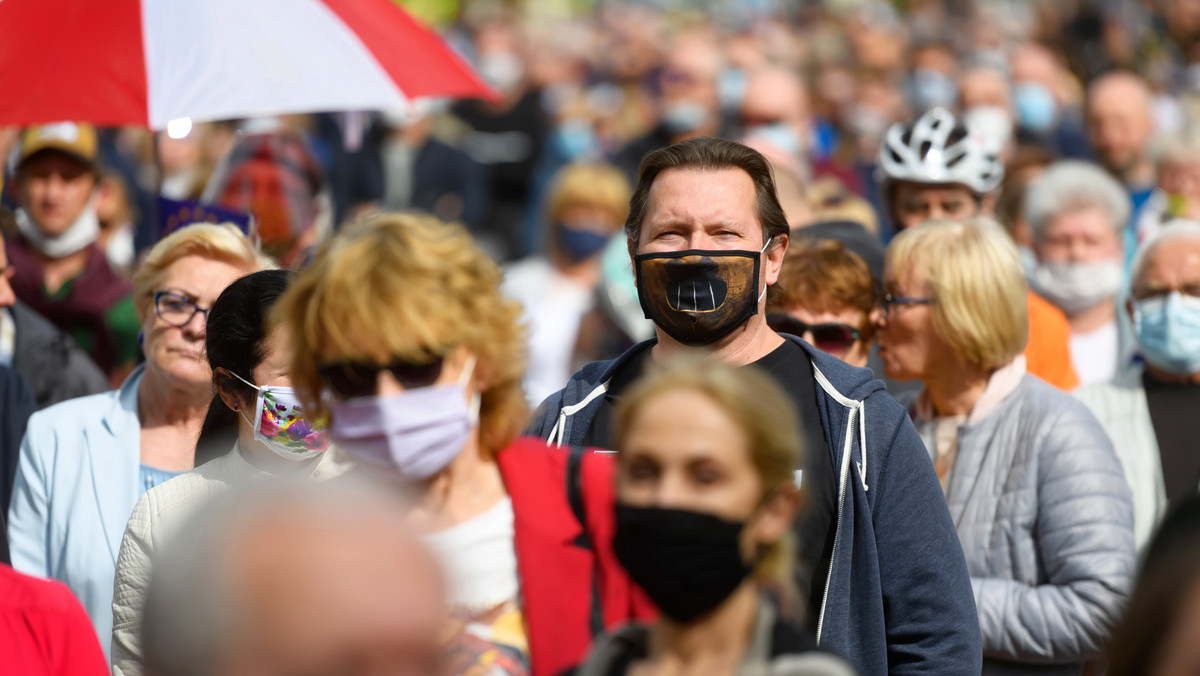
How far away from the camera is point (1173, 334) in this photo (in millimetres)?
5027

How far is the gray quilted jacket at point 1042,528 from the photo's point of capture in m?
4.14

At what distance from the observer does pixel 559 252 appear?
31.9 ft

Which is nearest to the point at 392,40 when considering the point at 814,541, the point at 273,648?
the point at 814,541

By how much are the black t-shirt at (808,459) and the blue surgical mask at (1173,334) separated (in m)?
1.98

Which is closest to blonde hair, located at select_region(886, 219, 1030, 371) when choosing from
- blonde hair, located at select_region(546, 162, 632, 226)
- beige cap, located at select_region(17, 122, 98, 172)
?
beige cap, located at select_region(17, 122, 98, 172)

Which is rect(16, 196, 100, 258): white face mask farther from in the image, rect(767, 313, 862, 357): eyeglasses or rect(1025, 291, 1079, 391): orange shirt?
rect(1025, 291, 1079, 391): orange shirt

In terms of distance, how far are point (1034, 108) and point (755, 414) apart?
423 inches

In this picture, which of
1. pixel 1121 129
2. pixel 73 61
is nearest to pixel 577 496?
pixel 73 61

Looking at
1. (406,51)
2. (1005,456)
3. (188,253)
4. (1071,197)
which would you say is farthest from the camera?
(1071,197)

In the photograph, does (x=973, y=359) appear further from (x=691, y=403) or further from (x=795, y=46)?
(x=795, y=46)

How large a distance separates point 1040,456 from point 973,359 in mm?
373

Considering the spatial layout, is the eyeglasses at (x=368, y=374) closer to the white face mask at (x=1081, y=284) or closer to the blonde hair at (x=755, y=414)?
the blonde hair at (x=755, y=414)

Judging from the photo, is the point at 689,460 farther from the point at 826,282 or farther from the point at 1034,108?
the point at 1034,108

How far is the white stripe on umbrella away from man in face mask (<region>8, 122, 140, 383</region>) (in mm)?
1854
